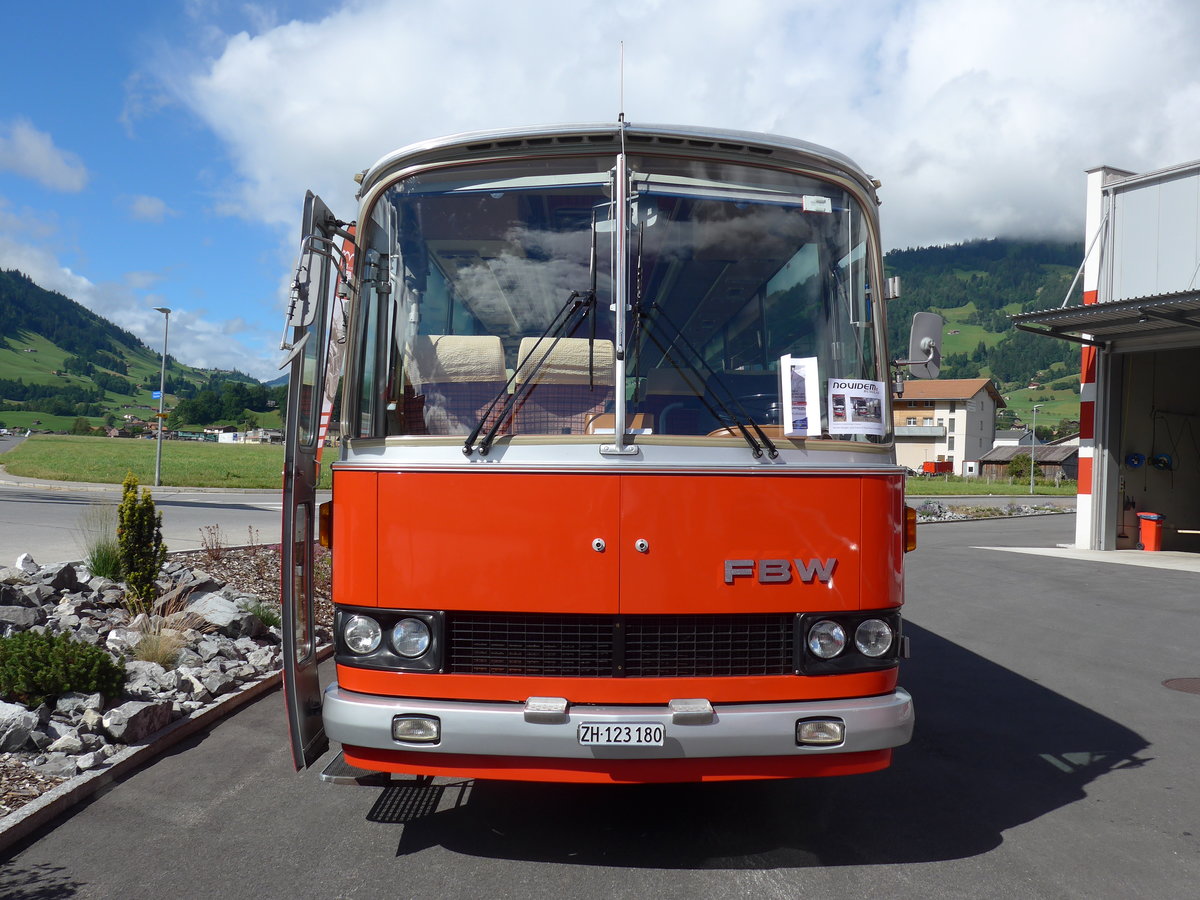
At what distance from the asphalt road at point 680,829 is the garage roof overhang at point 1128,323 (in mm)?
11725

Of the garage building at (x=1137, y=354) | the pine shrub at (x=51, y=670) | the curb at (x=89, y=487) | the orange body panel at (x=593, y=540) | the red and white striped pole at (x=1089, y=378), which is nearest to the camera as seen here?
the orange body panel at (x=593, y=540)

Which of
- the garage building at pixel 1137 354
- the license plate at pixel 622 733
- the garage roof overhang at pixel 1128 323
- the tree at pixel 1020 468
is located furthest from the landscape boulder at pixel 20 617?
the tree at pixel 1020 468

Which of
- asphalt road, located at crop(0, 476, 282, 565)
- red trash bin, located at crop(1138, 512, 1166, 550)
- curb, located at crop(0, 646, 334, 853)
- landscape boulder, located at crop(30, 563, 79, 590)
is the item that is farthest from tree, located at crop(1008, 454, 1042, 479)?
curb, located at crop(0, 646, 334, 853)

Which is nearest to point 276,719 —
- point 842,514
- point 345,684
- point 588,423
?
point 345,684

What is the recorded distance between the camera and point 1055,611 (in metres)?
11.5

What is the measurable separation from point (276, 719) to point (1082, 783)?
468cm

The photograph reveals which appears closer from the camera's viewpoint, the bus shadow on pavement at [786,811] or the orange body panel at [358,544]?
the orange body panel at [358,544]

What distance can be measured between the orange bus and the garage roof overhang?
A: 14.1 meters

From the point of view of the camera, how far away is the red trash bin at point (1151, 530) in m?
20.5

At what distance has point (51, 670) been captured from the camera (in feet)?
17.9

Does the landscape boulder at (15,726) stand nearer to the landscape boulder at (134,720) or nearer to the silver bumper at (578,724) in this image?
the landscape boulder at (134,720)

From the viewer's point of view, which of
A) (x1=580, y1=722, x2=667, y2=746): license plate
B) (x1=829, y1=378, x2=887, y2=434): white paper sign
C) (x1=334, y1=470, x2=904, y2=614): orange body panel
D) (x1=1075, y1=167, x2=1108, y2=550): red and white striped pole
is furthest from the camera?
(x1=1075, y1=167, x2=1108, y2=550): red and white striped pole

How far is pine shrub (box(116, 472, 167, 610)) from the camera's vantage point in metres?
7.83

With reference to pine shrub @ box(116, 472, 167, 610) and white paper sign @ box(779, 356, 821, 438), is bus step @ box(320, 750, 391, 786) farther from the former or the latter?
pine shrub @ box(116, 472, 167, 610)
